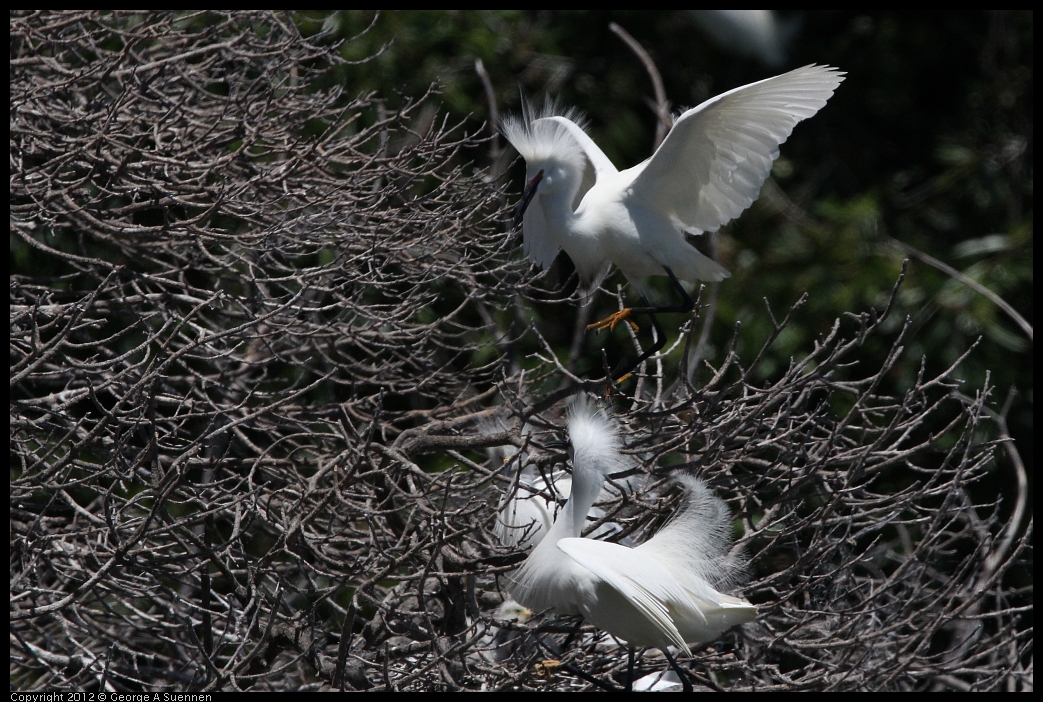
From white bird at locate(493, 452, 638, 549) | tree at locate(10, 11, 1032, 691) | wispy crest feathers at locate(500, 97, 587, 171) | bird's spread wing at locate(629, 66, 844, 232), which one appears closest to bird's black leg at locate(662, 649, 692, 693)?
tree at locate(10, 11, 1032, 691)

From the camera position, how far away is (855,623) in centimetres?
253

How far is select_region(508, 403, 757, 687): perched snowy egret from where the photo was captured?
233 cm

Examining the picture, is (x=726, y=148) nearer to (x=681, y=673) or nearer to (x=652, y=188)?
(x=652, y=188)

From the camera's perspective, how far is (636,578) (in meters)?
2.33

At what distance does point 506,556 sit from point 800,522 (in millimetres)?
738

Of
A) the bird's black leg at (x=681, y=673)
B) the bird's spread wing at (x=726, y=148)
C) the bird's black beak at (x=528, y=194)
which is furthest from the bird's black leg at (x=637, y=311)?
the bird's black leg at (x=681, y=673)

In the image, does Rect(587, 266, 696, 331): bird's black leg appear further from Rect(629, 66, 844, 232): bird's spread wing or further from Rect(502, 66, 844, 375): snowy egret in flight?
Rect(629, 66, 844, 232): bird's spread wing

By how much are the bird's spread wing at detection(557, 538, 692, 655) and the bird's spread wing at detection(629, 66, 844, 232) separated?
1.09 meters

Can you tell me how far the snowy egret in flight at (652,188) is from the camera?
8.73 ft

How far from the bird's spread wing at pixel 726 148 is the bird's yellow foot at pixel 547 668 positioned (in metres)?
1.34

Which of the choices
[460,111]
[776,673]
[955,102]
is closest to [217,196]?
[776,673]

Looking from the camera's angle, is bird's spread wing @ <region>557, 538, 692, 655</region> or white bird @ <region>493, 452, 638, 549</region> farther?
white bird @ <region>493, 452, 638, 549</region>

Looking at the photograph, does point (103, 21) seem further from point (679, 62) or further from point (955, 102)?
point (955, 102)

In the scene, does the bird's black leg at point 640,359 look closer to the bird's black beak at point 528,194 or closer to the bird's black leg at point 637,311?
the bird's black leg at point 637,311
